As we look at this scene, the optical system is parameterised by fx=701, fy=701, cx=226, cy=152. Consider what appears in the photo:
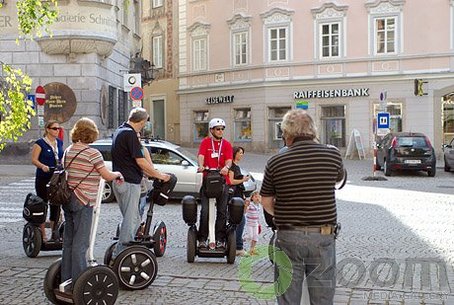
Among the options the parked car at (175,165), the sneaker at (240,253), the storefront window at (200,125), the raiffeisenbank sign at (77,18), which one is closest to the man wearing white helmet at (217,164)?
the sneaker at (240,253)

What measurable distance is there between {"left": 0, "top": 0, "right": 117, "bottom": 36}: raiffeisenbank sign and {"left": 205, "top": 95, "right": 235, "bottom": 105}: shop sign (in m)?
14.3

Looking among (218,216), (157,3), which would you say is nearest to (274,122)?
(157,3)

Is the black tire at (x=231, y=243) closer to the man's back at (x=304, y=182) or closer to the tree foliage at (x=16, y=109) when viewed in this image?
the tree foliage at (x=16, y=109)

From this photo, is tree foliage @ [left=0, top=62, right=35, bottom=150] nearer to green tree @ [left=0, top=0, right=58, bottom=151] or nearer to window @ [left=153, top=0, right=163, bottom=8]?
green tree @ [left=0, top=0, right=58, bottom=151]

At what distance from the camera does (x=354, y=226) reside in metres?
12.2

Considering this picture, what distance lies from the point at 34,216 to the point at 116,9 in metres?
17.8

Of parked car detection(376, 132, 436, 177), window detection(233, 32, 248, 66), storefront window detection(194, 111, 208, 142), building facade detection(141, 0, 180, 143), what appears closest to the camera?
parked car detection(376, 132, 436, 177)

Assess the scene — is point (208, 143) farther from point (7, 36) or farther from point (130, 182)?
point (7, 36)

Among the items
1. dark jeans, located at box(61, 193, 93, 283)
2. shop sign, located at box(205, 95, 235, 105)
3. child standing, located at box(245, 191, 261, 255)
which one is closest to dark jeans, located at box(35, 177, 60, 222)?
child standing, located at box(245, 191, 261, 255)

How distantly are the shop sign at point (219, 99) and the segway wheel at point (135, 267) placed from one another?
3140cm

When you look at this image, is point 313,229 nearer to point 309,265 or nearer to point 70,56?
point 309,265

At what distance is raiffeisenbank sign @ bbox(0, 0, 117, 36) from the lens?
76.9 feet

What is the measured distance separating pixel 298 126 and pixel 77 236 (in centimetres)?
246

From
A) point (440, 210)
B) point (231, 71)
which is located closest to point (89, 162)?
point (440, 210)
